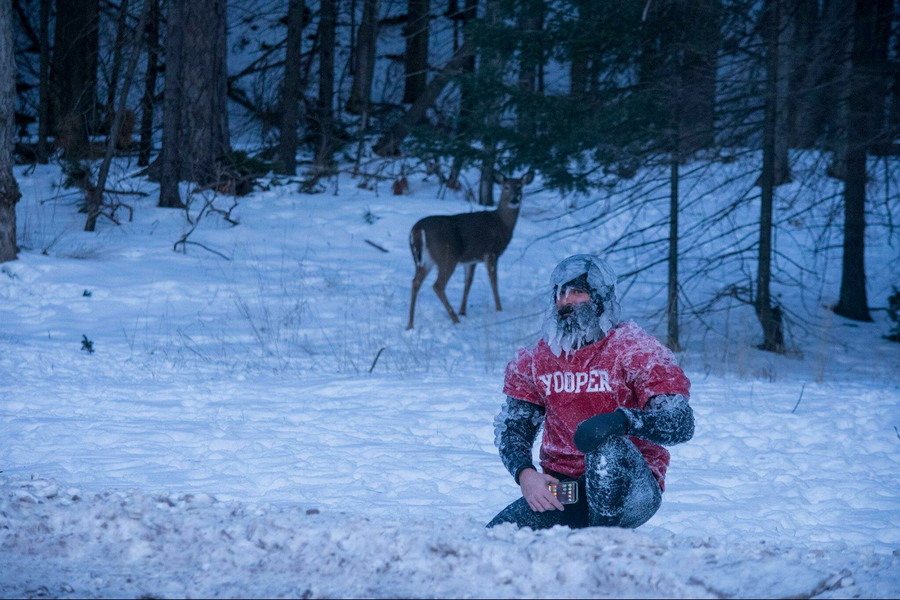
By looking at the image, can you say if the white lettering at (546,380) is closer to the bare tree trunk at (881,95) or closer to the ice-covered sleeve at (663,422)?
the ice-covered sleeve at (663,422)

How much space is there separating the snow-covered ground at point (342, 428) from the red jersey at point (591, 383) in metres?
0.40

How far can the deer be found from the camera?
528 inches

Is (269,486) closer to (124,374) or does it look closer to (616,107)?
(124,374)

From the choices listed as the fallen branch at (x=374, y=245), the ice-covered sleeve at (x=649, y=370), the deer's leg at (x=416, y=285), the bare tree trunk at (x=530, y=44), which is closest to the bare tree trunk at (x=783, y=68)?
the bare tree trunk at (x=530, y=44)

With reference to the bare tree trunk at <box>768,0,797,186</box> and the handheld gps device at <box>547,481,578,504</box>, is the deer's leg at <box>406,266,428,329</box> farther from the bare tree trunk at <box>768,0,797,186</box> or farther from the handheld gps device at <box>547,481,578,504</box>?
the handheld gps device at <box>547,481,578,504</box>

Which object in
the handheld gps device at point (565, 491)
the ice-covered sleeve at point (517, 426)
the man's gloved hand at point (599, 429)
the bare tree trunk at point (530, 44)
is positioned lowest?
the handheld gps device at point (565, 491)

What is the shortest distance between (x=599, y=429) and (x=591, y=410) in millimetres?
312

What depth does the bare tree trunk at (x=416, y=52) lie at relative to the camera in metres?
23.0

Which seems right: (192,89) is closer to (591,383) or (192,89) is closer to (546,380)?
(546,380)

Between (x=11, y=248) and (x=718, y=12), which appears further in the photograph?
(x=11, y=248)

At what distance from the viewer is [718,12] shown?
1058cm

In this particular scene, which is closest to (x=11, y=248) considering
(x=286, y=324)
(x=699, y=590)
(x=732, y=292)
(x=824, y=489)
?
(x=286, y=324)

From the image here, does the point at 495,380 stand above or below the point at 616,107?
below

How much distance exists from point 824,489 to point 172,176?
43.4 feet
